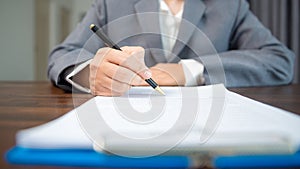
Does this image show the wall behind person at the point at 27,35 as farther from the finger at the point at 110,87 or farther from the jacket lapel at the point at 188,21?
the finger at the point at 110,87

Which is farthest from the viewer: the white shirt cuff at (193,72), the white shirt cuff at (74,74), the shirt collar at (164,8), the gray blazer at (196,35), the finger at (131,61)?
the shirt collar at (164,8)

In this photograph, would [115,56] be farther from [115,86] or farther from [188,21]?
[188,21]

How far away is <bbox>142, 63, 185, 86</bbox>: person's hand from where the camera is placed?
2.53 feet

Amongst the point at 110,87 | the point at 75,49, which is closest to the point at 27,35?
the point at 75,49

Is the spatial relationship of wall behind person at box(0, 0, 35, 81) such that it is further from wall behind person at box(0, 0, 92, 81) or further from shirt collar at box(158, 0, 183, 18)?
shirt collar at box(158, 0, 183, 18)

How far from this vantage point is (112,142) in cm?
23

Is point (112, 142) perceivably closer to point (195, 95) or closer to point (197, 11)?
point (195, 95)

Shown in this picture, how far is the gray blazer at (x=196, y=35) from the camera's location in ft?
2.88

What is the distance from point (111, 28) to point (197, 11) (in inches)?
10.0

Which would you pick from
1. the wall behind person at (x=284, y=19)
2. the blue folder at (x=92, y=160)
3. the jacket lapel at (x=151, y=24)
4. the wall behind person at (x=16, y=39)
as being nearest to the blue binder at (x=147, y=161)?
the blue folder at (x=92, y=160)

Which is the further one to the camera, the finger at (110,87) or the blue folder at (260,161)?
the finger at (110,87)

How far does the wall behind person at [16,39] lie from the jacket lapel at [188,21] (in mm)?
2214

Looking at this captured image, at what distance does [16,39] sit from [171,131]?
116 inches

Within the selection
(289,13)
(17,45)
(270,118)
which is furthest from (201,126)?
(17,45)
